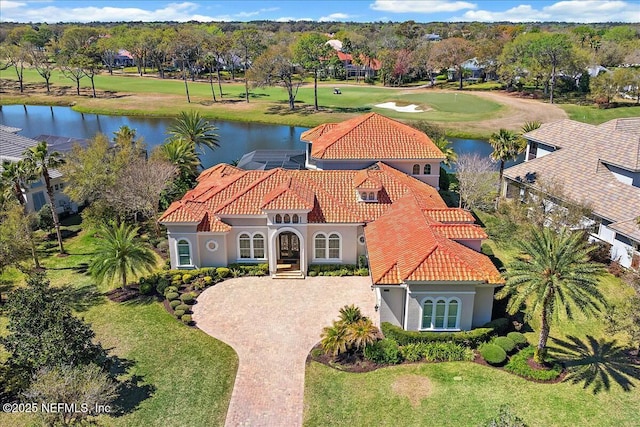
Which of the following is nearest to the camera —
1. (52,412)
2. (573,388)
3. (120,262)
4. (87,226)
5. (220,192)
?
(52,412)

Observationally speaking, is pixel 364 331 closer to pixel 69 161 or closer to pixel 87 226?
pixel 87 226

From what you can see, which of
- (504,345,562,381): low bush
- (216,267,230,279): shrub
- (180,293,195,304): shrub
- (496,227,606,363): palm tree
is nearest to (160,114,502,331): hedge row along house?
(216,267,230,279): shrub

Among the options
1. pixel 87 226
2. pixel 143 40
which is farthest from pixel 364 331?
pixel 143 40

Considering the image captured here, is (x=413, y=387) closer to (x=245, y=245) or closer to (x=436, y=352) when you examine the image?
(x=436, y=352)

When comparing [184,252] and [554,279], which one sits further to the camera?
[184,252]

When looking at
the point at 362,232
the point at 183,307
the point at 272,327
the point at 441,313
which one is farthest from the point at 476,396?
the point at 183,307

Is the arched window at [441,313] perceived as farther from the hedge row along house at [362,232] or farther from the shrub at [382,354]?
the shrub at [382,354]
